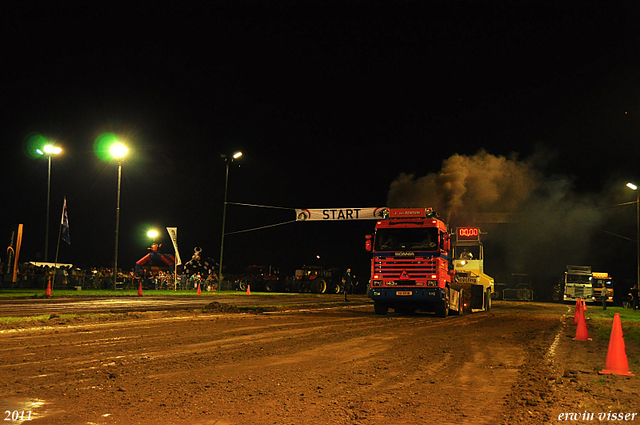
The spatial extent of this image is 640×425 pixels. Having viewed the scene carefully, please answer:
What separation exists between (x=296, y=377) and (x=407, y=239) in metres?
12.5

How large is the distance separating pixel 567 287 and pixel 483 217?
8.67m

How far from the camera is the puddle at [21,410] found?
18.5ft

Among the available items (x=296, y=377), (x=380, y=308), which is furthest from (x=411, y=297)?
Answer: (x=296, y=377)

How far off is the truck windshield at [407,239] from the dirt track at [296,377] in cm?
582

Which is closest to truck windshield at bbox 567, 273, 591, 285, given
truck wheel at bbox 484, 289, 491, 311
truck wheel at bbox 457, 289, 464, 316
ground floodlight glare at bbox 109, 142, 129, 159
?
truck wheel at bbox 484, 289, 491, 311

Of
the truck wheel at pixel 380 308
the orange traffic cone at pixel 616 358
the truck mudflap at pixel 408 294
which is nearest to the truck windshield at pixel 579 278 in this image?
the truck wheel at pixel 380 308

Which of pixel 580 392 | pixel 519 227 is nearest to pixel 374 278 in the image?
pixel 580 392

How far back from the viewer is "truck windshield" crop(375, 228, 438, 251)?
19984 mm

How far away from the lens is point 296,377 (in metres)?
8.19

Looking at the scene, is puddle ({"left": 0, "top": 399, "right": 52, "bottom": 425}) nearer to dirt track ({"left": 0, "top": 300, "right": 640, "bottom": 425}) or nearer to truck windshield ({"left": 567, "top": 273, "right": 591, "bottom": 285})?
dirt track ({"left": 0, "top": 300, "right": 640, "bottom": 425})

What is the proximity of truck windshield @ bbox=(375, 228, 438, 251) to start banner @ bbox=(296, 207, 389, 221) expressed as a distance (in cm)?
2300

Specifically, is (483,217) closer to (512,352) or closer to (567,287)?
(567,287)

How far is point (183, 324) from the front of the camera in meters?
15.8

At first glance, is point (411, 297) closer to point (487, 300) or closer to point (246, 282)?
point (487, 300)
